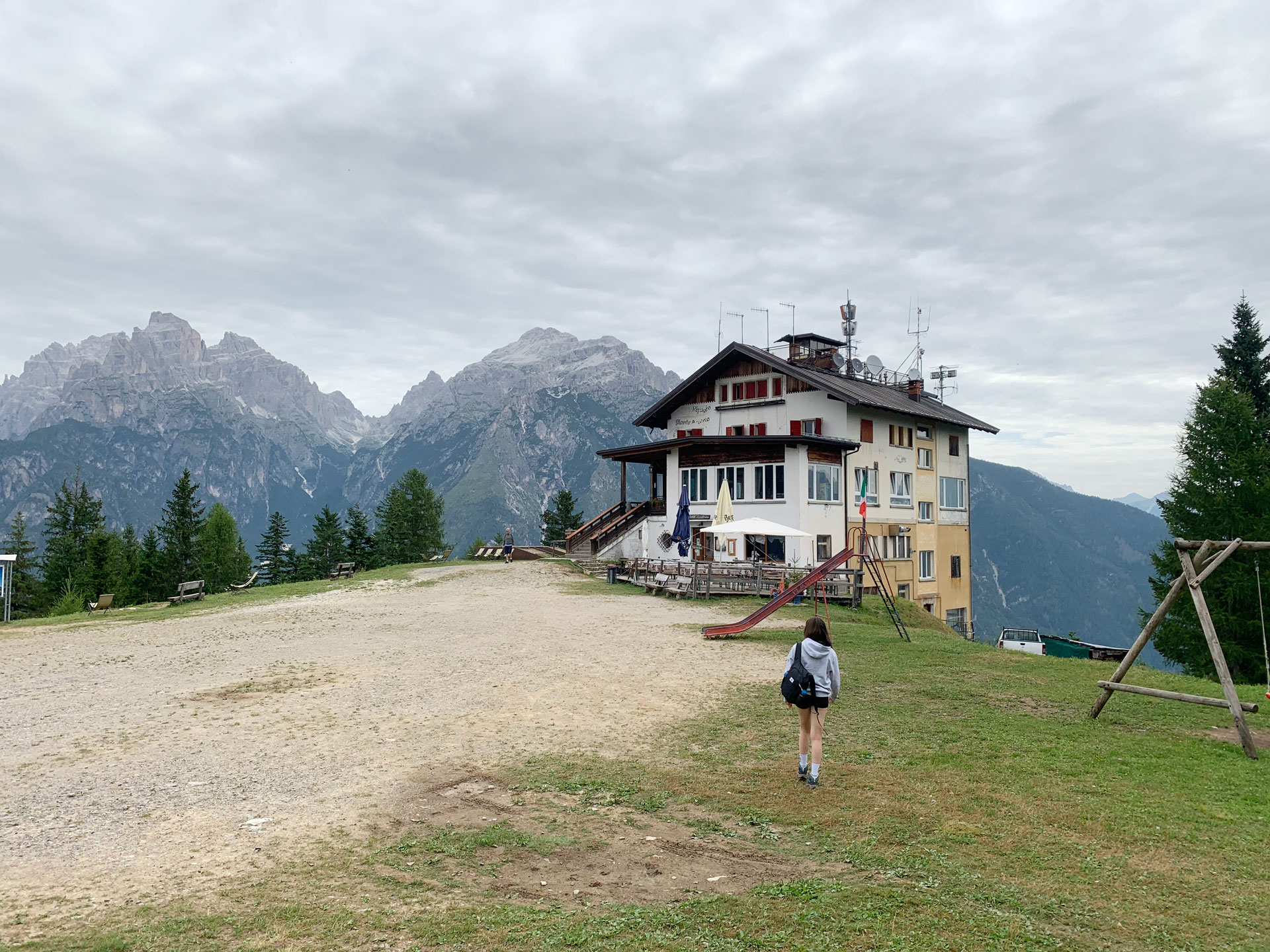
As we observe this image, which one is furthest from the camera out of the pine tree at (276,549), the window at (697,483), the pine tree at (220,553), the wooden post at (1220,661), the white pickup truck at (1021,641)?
the pine tree at (276,549)

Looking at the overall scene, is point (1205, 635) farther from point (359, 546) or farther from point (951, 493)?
point (359, 546)

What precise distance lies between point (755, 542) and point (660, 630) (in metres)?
17.4

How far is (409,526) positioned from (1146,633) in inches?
3131

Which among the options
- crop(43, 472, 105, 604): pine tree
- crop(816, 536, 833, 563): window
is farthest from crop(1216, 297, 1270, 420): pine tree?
crop(43, 472, 105, 604): pine tree

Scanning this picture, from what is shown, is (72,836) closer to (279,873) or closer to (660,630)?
(279,873)

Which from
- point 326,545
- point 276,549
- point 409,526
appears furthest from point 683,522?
point 276,549

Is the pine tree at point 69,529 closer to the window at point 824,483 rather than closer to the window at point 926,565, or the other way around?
the window at point 824,483

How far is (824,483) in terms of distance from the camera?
40281 mm

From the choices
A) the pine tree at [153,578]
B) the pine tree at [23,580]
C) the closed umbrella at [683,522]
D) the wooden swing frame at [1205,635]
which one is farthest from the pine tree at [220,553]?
the wooden swing frame at [1205,635]

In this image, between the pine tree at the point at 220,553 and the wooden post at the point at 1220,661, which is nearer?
the wooden post at the point at 1220,661

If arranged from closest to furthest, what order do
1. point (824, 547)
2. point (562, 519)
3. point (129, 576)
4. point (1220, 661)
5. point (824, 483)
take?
point (1220, 661) → point (824, 547) → point (824, 483) → point (129, 576) → point (562, 519)

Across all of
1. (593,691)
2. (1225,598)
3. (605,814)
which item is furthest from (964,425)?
(605,814)

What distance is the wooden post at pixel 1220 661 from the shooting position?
411 inches

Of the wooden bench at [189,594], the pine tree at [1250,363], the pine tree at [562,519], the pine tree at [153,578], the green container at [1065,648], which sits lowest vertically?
the green container at [1065,648]
